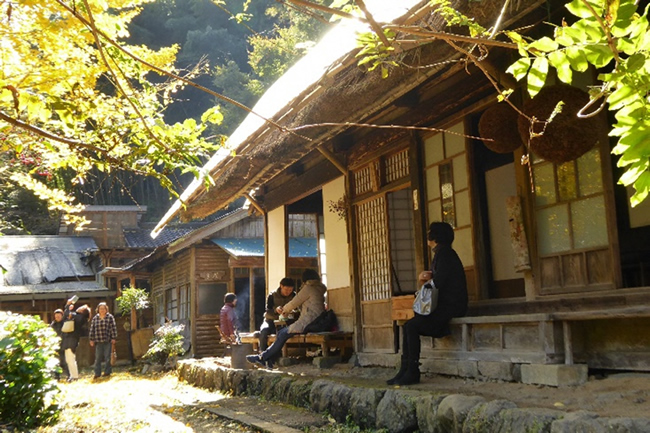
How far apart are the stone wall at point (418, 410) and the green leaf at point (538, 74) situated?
243 centimetres

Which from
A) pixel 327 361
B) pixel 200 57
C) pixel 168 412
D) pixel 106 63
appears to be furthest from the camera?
pixel 200 57

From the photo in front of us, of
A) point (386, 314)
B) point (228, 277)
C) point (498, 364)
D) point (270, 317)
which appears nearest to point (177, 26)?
point (228, 277)

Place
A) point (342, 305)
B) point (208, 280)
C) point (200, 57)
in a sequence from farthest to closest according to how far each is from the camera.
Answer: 1. point (200, 57)
2. point (208, 280)
3. point (342, 305)

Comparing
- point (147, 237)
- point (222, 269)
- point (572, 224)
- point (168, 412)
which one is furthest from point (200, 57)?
point (572, 224)

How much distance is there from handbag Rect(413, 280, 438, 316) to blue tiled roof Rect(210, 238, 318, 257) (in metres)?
11.2

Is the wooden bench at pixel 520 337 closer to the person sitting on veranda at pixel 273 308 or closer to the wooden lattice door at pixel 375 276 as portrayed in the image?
the wooden lattice door at pixel 375 276

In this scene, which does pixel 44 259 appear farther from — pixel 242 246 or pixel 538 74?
pixel 538 74

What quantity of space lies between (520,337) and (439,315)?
936 millimetres

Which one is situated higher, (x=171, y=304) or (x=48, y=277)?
(x=48, y=277)

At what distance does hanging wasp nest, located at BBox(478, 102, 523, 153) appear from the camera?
21.4ft

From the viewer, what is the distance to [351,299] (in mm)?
10023

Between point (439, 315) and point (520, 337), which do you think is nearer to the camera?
point (520, 337)

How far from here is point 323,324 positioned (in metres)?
10.5

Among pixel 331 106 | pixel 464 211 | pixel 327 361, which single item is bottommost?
pixel 327 361
